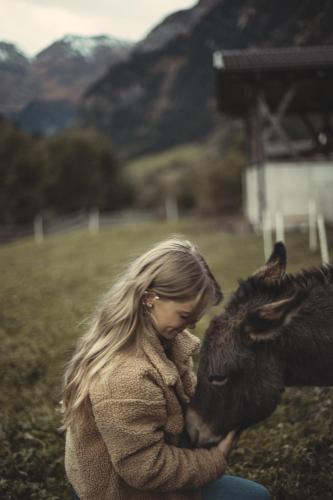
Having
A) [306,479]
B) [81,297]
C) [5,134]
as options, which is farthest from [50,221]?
[306,479]

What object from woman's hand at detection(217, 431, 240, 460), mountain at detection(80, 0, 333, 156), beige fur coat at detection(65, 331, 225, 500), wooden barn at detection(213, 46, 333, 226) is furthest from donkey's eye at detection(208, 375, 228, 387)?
wooden barn at detection(213, 46, 333, 226)

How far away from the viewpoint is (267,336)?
7.18 ft

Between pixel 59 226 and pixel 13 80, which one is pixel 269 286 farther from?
pixel 59 226

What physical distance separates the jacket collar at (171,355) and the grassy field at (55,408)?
2.15ft

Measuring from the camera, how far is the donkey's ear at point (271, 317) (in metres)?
1.96

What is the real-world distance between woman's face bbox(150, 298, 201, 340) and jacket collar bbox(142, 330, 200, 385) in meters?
0.07

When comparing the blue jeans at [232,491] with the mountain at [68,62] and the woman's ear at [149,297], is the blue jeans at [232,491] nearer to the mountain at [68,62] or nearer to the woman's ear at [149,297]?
the woman's ear at [149,297]

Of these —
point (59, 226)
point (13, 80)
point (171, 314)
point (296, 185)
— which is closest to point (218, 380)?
point (171, 314)

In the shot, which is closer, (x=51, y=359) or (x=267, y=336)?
(x=267, y=336)

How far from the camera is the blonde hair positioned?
6.91ft

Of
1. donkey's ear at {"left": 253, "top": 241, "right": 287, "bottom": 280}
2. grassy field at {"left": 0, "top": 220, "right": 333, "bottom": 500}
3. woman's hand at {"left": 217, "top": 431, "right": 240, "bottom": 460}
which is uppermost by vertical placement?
donkey's ear at {"left": 253, "top": 241, "right": 287, "bottom": 280}

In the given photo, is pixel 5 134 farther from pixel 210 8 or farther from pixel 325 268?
pixel 325 268

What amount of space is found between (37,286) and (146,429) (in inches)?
381

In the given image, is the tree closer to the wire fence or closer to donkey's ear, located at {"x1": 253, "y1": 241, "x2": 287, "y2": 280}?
the wire fence
